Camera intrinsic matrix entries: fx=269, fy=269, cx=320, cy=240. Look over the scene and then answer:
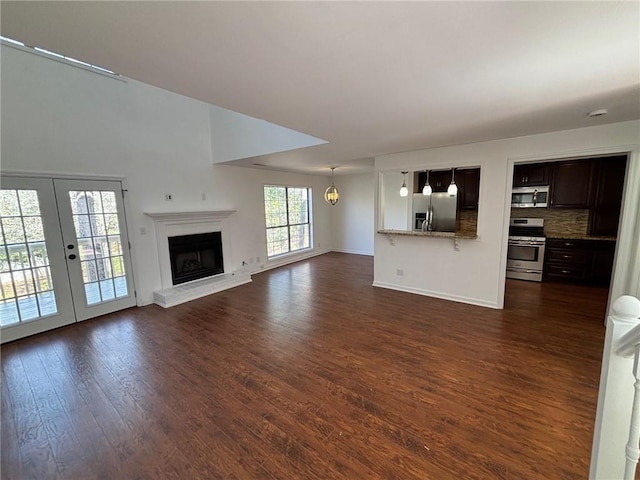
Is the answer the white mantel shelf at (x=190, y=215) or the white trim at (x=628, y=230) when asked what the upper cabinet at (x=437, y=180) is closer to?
the white trim at (x=628, y=230)

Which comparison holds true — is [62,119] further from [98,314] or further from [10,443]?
[10,443]

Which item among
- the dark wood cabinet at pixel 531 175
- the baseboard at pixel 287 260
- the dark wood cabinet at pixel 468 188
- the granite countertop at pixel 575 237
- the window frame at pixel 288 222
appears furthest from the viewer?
the window frame at pixel 288 222

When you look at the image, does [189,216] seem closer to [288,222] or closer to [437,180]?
[288,222]

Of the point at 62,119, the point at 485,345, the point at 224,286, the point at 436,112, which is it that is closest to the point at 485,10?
the point at 436,112

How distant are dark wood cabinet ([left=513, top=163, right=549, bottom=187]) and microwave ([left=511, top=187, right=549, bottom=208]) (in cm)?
9

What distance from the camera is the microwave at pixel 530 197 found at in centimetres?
510

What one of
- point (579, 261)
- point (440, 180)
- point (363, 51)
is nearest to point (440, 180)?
point (440, 180)

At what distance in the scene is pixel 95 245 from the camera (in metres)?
4.07

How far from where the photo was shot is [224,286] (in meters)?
5.35

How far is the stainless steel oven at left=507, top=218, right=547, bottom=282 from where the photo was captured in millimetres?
5191

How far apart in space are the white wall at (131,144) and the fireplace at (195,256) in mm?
308

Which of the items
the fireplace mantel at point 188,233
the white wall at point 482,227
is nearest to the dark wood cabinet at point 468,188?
the white wall at point 482,227

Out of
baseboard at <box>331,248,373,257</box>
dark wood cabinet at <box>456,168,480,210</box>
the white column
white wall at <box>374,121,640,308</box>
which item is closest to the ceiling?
white wall at <box>374,121,640,308</box>

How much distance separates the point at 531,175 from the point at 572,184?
63cm
